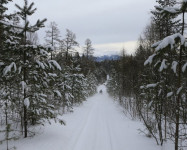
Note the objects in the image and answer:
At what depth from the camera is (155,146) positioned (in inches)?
267

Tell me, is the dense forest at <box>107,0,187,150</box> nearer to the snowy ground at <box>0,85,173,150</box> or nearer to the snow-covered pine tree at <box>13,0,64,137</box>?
the snowy ground at <box>0,85,173,150</box>

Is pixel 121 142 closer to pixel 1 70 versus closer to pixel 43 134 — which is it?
pixel 43 134

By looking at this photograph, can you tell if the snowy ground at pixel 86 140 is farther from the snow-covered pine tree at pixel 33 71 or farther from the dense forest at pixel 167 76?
the snow-covered pine tree at pixel 33 71

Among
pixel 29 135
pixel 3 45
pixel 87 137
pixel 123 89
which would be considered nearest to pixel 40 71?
pixel 3 45

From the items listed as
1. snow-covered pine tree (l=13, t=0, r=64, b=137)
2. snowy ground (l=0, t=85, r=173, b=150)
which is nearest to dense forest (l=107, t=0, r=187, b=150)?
snowy ground (l=0, t=85, r=173, b=150)

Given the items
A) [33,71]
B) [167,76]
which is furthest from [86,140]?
[167,76]

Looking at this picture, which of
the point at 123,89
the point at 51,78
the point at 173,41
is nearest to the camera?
the point at 173,41

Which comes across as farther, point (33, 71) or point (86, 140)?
point (86, 140)

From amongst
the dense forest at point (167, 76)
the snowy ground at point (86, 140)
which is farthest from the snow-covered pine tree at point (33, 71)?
the dense forest at point (167, 76)

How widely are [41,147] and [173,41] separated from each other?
19.6ft

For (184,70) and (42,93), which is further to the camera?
(42,93)

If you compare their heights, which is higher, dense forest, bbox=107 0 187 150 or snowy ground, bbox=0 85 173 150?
dense forest, bbox=107 0 187 150

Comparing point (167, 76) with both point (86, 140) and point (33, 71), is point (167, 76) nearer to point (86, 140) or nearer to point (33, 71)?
point (86, 140)

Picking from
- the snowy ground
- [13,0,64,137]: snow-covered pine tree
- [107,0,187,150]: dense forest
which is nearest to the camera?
[107,0,187,150]: dense forest
